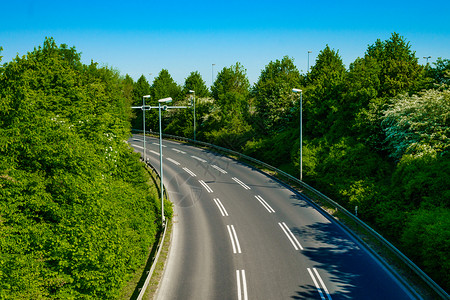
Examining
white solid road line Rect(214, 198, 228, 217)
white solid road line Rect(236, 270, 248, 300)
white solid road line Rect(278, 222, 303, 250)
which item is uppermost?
white solid road line Rect(214, 198, 228, 217)

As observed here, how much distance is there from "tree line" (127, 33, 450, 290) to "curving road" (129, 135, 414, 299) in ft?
8.68

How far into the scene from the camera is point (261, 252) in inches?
712

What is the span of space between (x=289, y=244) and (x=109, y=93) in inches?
1195

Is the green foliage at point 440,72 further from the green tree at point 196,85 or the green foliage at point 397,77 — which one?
the green tree at point 196,85

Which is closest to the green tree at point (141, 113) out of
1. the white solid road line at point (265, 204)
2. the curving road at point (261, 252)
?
the curving road at point (261, 252)

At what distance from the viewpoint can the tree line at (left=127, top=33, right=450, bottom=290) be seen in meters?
18.7

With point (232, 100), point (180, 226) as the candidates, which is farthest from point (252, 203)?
point (232, 100)

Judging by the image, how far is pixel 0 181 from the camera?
13.5 metres

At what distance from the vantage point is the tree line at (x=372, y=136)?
18688mm

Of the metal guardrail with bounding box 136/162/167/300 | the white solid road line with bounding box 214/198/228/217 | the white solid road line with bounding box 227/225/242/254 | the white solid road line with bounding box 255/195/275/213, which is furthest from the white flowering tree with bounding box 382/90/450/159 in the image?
the metal guardrail with bounding box 136/162/167/300

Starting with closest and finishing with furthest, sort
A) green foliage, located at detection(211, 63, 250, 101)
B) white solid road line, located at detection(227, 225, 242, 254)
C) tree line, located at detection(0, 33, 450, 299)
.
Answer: tree line, located at detection(0, 33, 450, 299) → white solid road line, located at detection(227, 225, 242, 254) → green foliage, located at detection(211, 63, 250, 101)

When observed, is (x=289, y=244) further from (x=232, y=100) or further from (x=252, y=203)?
(x=232, y=100)

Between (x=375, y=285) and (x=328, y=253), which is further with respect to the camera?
(x=328, y=253)

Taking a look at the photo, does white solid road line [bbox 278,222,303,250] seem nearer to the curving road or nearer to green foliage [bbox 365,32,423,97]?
the curving road
